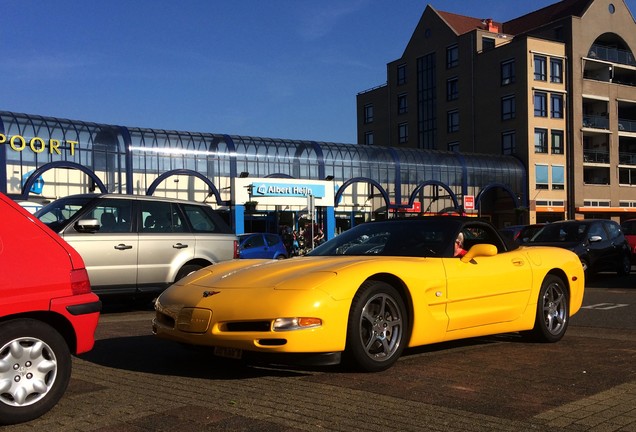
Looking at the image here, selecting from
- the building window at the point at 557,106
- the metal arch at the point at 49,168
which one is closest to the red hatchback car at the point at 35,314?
the metal arch at the point at 49,168

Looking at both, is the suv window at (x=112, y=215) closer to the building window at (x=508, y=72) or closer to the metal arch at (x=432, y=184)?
the metal arch at (x=432, y=184)

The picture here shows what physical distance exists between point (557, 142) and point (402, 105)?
53.7ft

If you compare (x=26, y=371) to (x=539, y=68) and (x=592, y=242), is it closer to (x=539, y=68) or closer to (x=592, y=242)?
(x=592, y=242)

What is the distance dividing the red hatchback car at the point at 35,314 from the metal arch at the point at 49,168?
89.7 feet

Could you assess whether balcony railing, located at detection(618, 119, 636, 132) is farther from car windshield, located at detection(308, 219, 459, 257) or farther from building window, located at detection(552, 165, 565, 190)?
car windshield, located at detection(308, 219, 459, 257)

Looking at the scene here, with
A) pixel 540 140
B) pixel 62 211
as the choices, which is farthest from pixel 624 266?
pixel 540 140

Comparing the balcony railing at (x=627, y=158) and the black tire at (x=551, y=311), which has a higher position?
the balcony railing at (x=627, y=158)

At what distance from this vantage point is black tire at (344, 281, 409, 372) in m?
5.39

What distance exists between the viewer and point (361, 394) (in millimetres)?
4863

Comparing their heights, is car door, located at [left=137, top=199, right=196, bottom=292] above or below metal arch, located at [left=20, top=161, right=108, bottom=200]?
below

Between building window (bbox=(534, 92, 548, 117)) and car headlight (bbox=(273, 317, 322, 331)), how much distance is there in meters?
54.2

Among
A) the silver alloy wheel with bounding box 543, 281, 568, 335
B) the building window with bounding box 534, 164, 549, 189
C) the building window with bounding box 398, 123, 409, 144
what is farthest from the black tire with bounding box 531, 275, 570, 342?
the building window with bounding box 398, 123, 409, 144

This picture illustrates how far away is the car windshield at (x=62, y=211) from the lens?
9.95m

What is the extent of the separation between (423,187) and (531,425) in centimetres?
4460
